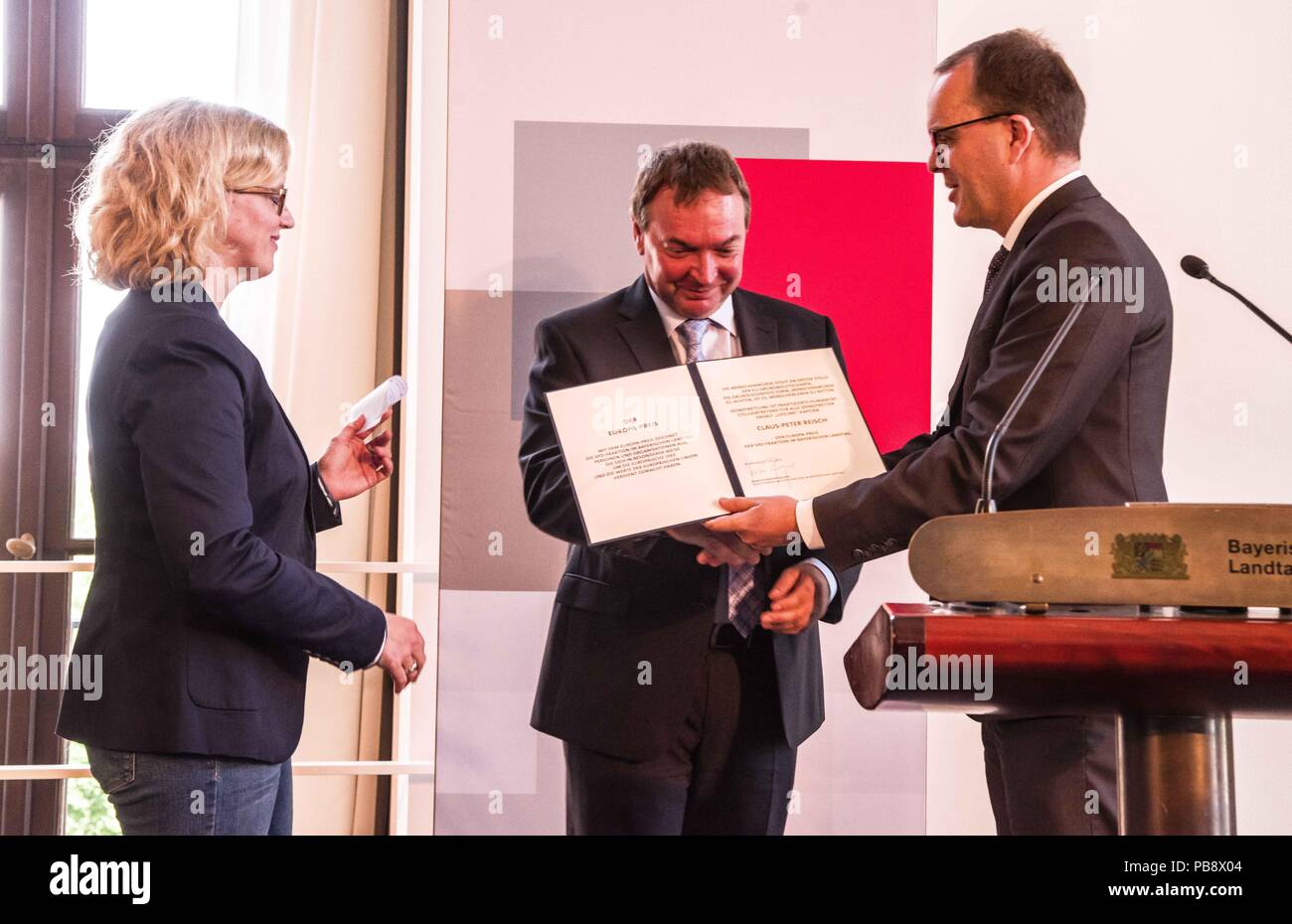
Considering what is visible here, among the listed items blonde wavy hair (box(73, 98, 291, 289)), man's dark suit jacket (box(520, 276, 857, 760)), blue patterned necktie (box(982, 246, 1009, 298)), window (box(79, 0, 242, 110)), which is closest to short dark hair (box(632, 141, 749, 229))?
man's dark suit jacket (box(520, 276, 857, 760))

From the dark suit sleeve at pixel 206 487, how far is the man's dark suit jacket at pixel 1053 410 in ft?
2.73

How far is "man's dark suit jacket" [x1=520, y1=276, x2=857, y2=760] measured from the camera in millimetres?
2115

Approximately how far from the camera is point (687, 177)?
7.95 ft

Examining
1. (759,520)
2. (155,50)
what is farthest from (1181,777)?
(155,50)

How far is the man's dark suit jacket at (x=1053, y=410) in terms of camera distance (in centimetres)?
174

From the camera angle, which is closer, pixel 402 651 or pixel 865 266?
pixel 402 651

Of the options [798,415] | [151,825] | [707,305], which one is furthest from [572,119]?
[151,825]

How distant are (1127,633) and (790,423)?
1.16m

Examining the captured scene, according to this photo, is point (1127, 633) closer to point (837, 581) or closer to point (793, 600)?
point (793, 600)

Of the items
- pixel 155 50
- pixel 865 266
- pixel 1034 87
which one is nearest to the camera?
pixel 1034 87

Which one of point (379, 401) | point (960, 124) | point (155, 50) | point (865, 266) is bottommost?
point (379, 401)

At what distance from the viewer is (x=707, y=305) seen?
2.36 meters

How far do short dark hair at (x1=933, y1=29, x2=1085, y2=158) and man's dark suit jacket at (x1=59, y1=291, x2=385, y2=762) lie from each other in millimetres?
1326
